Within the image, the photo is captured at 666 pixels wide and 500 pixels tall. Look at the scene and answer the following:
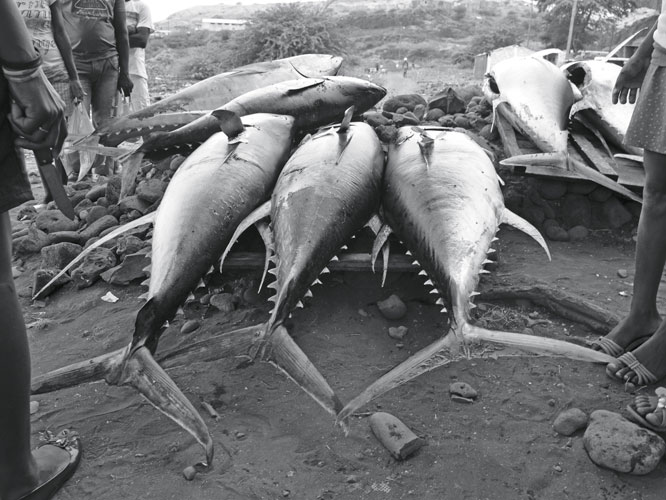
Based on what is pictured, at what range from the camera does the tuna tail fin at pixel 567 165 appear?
3.67 metres

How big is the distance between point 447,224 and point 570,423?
1.07m

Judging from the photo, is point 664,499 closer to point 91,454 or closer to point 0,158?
point 91,454

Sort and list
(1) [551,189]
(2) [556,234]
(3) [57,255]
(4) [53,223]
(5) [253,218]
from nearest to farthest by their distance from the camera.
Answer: (5) [253,218], (3) [57,255], (2) [556,234], (1) [551,189], (4) [53,223]

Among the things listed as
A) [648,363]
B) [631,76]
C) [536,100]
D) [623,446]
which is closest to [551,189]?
[536,100]

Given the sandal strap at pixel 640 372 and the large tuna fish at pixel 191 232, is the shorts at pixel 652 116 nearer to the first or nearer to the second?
the sandal strap at pixel 640 372

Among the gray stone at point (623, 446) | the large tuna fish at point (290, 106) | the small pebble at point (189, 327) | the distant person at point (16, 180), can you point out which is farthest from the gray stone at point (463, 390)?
the large tuna fish at point (290, 106)

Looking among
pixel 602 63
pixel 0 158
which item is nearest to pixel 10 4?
pixel 0 158

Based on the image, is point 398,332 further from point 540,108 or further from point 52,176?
point 540,108

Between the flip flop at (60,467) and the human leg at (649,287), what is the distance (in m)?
2.23

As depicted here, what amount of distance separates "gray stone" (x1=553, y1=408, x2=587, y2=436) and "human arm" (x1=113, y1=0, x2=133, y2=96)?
495 centimetres

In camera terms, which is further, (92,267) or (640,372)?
(92,267)

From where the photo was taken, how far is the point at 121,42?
5277 mm

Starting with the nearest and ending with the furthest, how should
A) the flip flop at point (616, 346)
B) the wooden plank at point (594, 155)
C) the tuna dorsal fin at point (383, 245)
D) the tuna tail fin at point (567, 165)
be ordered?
the flip flop at point (616, 346)
the tuna dorsal fin at point (383, 245)
the tuna tail fin at point (567, 165)
the wooden plank at point (594, 155)

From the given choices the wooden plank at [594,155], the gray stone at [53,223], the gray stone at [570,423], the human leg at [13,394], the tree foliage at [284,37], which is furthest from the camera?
the tree foliage at [284,37]
